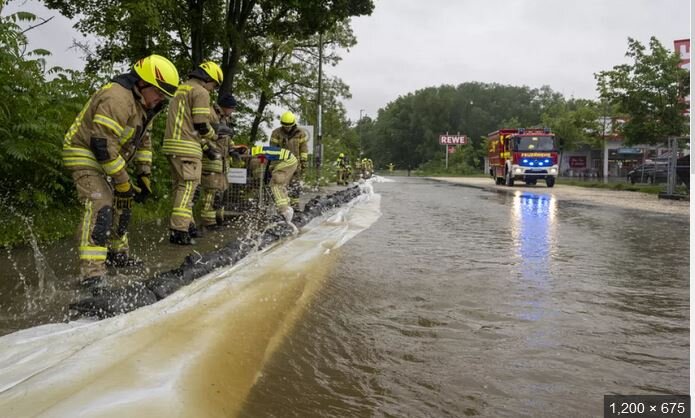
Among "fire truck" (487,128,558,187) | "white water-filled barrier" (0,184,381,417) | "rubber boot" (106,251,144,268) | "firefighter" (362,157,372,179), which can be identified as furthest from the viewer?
"firefighter" (362,157,372,179)

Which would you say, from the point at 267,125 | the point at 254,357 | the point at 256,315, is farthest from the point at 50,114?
the point at 267,125

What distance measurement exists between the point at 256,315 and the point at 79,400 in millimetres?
1481

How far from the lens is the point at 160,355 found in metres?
2.84

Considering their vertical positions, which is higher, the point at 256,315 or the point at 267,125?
the point at 267,125

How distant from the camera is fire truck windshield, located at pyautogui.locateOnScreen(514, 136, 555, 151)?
26.9 metres

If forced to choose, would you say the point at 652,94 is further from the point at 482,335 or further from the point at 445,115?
the point at 445,115

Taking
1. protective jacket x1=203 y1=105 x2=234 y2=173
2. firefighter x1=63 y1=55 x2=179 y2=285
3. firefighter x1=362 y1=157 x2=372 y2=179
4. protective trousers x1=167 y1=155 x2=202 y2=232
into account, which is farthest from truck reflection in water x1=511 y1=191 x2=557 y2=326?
firefighter x1=362 y1=157 x2=372 y2=179

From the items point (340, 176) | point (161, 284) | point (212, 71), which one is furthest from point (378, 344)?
point (340, 176)

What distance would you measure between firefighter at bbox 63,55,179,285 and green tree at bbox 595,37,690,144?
77.1 feet

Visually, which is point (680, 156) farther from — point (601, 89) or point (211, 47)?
point (211, 47)

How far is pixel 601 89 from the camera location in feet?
82.6

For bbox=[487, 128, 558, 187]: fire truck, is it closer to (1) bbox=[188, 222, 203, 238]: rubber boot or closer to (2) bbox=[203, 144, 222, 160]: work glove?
(2) bbox=[203, 144, 222, 160]: work glove

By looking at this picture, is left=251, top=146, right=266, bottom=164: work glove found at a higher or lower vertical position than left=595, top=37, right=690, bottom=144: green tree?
lower

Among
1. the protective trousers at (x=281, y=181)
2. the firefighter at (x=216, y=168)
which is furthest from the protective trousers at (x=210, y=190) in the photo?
the protective trousers at (x=281, y=181)
